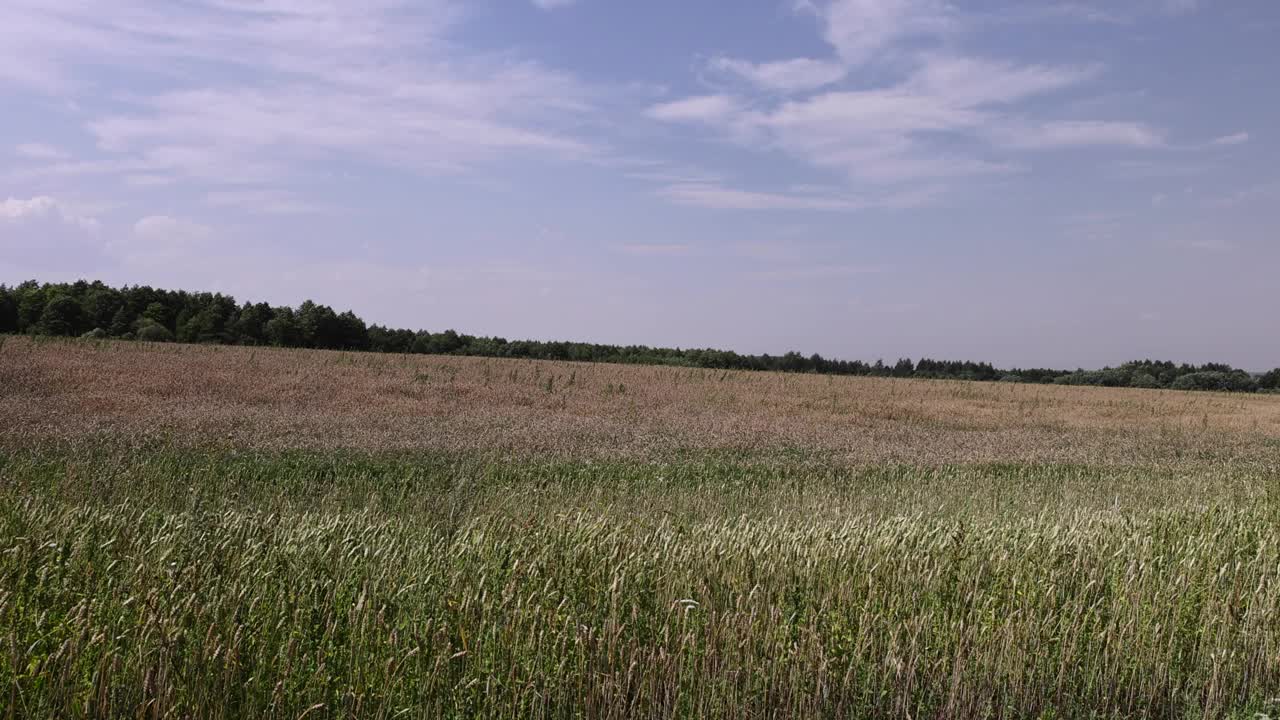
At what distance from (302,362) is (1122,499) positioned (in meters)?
29.3

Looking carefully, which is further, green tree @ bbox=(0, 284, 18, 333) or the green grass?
green tree @ bbox=(0, 284, 18, 333)

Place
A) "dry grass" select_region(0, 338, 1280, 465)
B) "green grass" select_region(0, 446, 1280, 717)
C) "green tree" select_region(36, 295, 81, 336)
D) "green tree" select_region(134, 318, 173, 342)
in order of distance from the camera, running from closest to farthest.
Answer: "green grass" select_region(0, 446, 1280, 717)
"dry grass" select_region(0, 338, 1280, 465)
"green tree" select_region(134, 318, 173, 342)
"green tree" select_region(36, 295, 81, 336)

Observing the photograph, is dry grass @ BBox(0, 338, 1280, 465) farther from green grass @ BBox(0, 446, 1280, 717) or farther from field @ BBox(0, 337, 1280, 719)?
green grass @ BBox(0, 446, 1280, 717)

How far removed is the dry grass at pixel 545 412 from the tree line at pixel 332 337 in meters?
15.8

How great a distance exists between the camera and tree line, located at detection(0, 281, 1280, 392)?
51.5 m

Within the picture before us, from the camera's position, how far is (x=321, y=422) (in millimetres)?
18422

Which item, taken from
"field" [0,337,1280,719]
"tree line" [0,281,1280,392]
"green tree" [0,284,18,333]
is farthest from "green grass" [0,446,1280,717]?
"green tree" [0,284,18,333]

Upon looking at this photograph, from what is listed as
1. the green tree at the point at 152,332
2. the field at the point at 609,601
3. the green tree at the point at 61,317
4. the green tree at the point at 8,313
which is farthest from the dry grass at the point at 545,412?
the green tree at the point at 8,313

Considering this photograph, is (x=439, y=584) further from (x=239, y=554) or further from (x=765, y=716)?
(x=765, y=716)

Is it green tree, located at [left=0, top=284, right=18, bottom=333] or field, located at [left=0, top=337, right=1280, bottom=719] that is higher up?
green tree, located at [left=0, top=284, right=18, bottom=333]

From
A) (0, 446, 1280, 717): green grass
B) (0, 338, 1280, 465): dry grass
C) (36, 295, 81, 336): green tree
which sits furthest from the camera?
(36, 295, 81, 336): green tree

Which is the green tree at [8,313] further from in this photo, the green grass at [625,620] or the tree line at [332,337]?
the green grass at [625,620]

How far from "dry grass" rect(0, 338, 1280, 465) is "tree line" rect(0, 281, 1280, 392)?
624 inches

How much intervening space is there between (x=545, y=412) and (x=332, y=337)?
38459 millimetres
